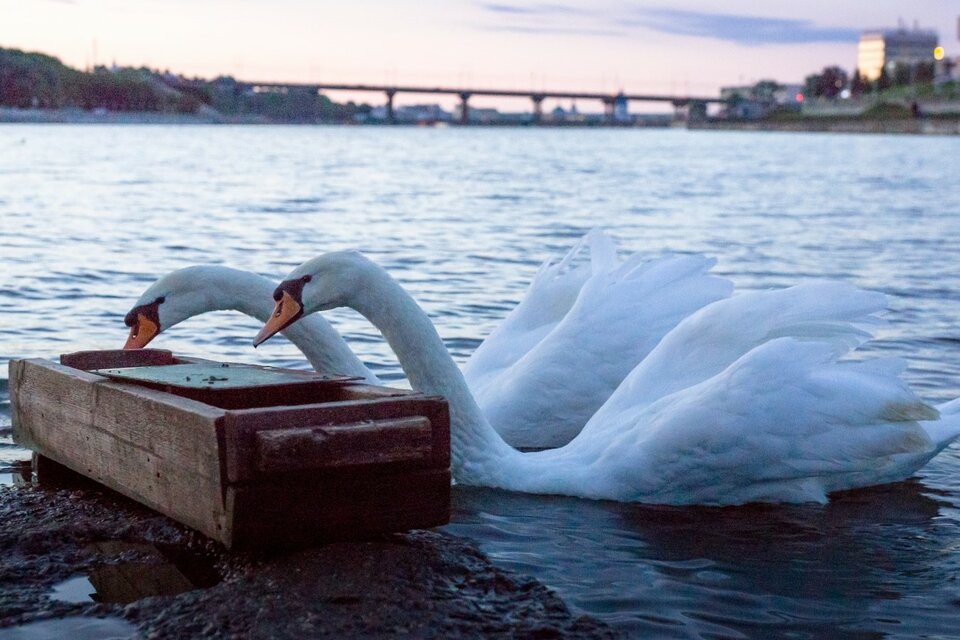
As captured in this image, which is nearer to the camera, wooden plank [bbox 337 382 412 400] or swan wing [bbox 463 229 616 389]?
wooden plank [bbox 337 382 412 400]

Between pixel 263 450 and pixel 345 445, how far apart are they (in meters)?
0.31

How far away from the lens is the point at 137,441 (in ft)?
16.3

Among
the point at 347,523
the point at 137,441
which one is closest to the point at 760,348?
the point at 347,523

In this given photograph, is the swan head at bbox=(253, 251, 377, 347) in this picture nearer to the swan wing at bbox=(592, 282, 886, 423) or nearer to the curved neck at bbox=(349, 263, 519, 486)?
the curved neck at bbox=(349, 263, 519, 486)

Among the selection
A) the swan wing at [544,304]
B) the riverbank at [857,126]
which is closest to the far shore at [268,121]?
the riverbank at [857,126]

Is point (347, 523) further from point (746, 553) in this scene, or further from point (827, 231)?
point (827, 231)

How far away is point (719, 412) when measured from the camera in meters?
5.77

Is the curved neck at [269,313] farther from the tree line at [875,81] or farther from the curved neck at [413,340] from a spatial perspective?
the tree line at [875,81]

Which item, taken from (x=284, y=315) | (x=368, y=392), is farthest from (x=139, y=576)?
(x=284, y=315)

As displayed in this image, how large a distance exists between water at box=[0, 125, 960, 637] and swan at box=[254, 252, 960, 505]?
13 centimetres

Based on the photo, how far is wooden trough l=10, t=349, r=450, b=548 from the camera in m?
4.42

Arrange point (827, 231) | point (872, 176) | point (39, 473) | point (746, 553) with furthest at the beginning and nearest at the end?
point (872, 176) → point (827, 231) → point (39, 473) → point (746, 553)

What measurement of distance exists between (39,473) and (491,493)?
1930 millimetres

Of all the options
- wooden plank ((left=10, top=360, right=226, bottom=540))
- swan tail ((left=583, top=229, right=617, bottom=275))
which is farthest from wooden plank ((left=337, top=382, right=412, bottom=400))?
swan tail ((left=583, top=229, right=617, bottom=275))
